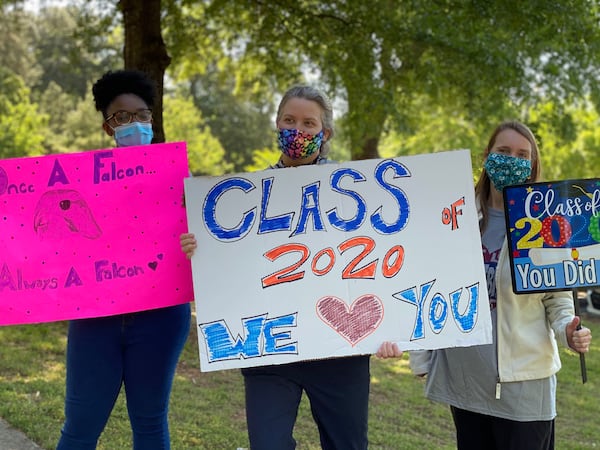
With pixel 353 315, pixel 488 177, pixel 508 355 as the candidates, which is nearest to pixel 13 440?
pixel 353 315

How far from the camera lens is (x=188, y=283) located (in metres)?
2.77

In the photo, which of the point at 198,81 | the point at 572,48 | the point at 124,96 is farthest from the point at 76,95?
the point at 124,96

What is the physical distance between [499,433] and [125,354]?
1.53 m

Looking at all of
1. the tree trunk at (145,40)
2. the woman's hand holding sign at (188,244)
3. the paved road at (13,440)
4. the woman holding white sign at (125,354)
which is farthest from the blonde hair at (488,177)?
the tree trunk at (145,40)

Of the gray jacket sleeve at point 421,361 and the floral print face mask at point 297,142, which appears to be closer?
the floral print face mask at point 297,142

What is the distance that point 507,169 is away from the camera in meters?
2.72

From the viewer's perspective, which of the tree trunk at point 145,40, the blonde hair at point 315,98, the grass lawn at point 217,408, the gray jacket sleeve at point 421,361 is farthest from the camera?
the tree trunk at point 145,40

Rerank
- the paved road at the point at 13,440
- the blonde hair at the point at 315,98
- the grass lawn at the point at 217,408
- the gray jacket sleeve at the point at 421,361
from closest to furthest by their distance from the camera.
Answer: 1. the blonde hair at the point at 315,98
2. the gray jacket sleeve at the point at 421,361
3. the paved road at the point at 13,440
4. the grass lawn at the point at 217,408

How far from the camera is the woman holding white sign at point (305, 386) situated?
254 cm

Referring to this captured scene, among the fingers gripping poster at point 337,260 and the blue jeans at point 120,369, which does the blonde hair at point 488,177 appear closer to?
the fingers gripping poster at point 337,260

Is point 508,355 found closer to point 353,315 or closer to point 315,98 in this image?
point 353,315

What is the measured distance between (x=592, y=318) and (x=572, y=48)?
18.9 ft

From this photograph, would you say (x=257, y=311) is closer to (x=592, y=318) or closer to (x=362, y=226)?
(x=362, y=226)

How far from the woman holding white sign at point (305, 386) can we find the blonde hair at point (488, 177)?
725 millimetres
